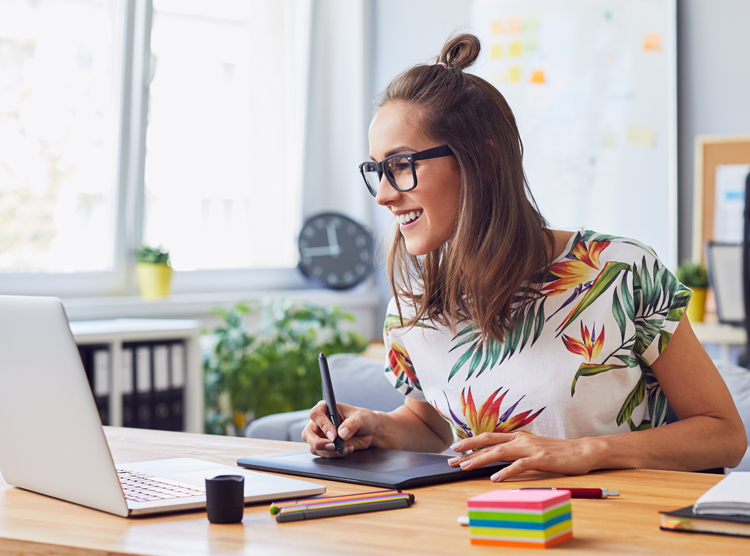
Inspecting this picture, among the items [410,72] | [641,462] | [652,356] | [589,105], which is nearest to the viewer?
[641,462]

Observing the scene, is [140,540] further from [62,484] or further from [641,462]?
[641,462]

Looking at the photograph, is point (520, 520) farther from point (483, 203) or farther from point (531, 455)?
point (483, 203)

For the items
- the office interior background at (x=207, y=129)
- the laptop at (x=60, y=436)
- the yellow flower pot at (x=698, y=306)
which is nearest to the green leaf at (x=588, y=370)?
the laptop at (x=60, y=436)

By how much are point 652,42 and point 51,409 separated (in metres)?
3.13

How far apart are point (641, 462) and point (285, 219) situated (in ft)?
10.9

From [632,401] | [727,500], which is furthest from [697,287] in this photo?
[727,500]

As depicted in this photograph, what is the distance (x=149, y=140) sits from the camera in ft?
11.8

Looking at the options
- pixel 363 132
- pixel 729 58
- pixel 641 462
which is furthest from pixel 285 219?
pixel 641 462

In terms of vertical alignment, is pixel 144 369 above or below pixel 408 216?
below

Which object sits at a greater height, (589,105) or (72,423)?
(589,105)

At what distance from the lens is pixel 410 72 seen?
4.41ft

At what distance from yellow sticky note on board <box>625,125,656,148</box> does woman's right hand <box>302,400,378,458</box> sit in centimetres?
253

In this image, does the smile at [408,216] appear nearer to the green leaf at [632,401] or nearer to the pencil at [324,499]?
the green leaf at [632,401]

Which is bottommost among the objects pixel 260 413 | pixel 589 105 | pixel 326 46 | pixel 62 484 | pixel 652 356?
pixel 260 413
